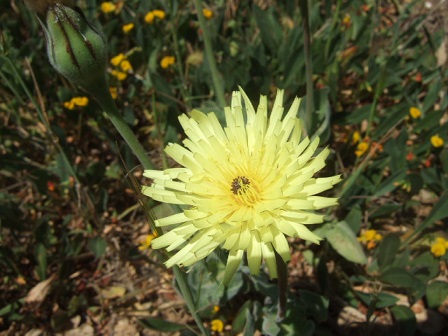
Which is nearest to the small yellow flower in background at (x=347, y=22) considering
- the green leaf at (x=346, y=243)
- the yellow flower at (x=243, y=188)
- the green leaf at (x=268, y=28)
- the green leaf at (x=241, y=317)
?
the green leaf at (x=268, y=28)

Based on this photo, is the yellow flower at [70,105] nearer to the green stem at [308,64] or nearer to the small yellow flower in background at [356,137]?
the green stem at [308,64]

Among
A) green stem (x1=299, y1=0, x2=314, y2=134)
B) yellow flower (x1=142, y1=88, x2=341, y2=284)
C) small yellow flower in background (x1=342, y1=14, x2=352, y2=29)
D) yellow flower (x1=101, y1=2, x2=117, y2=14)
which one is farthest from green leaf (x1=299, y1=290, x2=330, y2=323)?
yellow flower (x1=101, y1=2, x2=117, y2=14)

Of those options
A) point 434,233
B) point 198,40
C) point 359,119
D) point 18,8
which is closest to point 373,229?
point 434,233

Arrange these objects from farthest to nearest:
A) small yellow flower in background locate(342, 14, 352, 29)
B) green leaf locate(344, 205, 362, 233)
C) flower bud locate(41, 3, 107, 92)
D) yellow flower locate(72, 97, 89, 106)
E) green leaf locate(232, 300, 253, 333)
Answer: small yellow flower in background locate(342, 14, 352, 29) → yellow flower locate(72, 97, 89, 106) → green leaf locate(344, 205, 362, 233) → green leaf locate(232, 300, 253, 333) → flower bud locate(41, 3, 107, 92)

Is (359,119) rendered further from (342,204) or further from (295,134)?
(295,134)

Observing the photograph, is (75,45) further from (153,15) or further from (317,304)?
(153,15)

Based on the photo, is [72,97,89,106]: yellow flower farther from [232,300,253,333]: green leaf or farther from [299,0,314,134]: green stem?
[232,300,253,333]: green leaf

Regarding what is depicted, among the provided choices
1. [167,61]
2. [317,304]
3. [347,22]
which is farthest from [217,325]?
[347,22]
